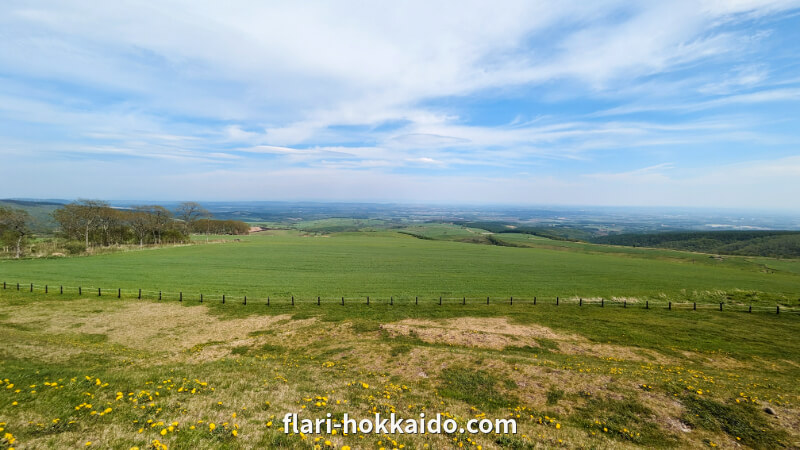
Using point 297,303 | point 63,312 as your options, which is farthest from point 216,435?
point 63,312

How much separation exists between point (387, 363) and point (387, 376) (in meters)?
1.99

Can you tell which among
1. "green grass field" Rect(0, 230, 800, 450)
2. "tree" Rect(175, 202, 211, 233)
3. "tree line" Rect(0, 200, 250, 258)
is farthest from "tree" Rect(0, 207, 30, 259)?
"tree" Rect(175, 202, 211, 233)

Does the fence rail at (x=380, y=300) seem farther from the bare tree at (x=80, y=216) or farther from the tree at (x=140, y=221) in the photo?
the tree at (x=140, y=221)

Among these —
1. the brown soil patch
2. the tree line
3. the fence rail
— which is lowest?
the fence rail

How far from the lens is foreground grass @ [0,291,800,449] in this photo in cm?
912

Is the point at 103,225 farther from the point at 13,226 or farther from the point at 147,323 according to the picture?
the point at 147,323

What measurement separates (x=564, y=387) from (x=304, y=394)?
451 inches

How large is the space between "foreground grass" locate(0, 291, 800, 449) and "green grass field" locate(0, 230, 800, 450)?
0.30 feet

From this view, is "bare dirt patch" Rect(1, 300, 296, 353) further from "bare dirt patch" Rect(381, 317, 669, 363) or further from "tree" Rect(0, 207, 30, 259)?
"tree" Rect(0, 207, 30, 259)

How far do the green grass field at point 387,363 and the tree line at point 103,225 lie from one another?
2075 centimetres

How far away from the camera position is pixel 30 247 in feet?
203

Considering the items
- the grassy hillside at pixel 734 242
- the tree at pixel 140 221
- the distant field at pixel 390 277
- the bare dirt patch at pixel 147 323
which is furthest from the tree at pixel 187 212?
the grassy hillside at pixel 734 242

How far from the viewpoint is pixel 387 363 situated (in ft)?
56.1

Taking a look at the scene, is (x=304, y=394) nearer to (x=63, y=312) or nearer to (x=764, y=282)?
(x=63, y=312)
